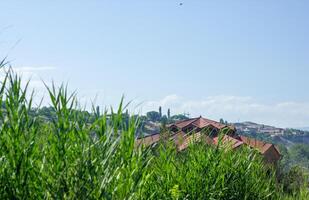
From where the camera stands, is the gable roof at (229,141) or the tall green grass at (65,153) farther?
the gable roof at (229,141)

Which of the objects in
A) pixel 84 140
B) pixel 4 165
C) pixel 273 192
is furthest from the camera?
pixel 273 192

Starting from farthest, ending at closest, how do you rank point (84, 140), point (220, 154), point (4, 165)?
point (220, 154) < point (84, 140) < point (4, 165)

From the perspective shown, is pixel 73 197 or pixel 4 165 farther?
pixel 73 197

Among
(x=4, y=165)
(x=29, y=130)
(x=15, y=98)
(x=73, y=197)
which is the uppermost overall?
(x=15, y=98)

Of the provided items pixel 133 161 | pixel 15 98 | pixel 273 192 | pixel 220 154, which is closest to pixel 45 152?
pixel 15 98

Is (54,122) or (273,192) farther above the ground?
(54,122)

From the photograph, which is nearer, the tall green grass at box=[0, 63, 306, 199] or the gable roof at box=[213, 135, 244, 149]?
the tall green grass at box=[0, 63, 306, 199]

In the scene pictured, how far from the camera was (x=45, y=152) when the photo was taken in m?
2.96

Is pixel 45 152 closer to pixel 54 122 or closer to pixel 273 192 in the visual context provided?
pixel 54 122

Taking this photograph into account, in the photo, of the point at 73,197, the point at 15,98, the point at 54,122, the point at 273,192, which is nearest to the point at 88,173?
the point at 73,197

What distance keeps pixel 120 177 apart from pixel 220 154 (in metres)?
2.80

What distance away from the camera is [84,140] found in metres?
3.04

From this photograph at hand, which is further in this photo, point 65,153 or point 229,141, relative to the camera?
point 229,141

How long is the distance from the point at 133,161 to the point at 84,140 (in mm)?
400
